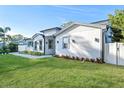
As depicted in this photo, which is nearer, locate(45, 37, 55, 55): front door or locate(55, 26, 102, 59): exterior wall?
locate(55, 26, 102, 59): exterior wall

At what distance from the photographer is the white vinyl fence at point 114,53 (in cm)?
1138

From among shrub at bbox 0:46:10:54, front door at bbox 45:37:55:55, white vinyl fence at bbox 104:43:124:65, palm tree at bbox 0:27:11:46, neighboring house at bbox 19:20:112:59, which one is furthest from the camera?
palm tree at bbox 0:27:11:46

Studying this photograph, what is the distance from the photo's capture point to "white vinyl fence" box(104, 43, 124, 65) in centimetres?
1138

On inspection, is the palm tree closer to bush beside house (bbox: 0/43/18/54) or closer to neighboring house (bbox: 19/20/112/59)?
bush beside house (bbox: 0/43/18/54)

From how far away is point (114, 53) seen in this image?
1183 cm

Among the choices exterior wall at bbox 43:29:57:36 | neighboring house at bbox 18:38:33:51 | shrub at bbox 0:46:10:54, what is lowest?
shrub at bbox 0:46:10:54

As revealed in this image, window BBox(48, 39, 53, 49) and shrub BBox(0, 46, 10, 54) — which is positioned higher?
window BBox(48, 39, 53, 49)

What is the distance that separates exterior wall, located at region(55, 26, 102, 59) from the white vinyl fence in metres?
0.74

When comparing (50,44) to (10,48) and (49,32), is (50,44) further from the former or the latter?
(10,48)

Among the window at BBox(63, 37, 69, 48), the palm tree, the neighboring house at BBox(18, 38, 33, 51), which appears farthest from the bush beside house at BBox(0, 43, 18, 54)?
the window at BBox(63, 37, 69, 48)
